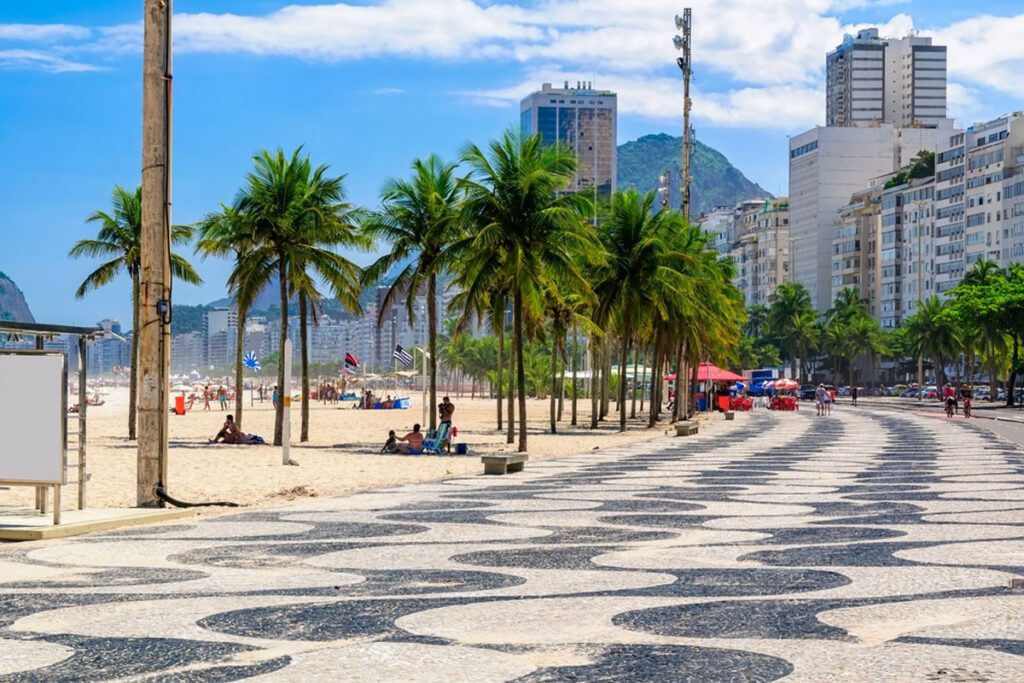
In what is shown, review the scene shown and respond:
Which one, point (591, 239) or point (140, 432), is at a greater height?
point (591, 239)

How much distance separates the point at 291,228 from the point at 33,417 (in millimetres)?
21602

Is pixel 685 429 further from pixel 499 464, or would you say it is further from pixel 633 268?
pixel 499 464

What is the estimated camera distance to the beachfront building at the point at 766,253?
610 feet

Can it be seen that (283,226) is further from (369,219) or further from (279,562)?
(279,562)

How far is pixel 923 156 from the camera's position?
149750 millimetres

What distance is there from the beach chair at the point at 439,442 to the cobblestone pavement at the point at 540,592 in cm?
1211

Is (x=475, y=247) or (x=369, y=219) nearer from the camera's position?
(x=475, y=247)

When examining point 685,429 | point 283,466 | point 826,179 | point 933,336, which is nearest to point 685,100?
point 685,429

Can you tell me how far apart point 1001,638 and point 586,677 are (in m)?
2.30

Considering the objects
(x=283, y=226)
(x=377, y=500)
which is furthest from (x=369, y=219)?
(x=377, y=500)

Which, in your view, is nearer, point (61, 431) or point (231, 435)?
point (61, 431)

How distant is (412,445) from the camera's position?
30.0 m

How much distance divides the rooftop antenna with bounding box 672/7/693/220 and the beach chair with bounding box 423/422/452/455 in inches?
929

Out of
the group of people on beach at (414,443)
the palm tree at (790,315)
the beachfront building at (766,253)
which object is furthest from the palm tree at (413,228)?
the beachfront building at (766,253)
